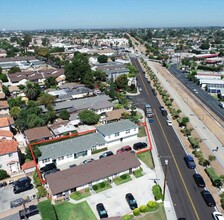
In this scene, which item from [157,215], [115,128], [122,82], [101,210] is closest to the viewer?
[157,215]

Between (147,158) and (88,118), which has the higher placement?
(88,118)

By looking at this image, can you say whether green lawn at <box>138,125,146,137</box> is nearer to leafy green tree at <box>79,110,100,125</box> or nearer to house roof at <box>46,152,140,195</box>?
leafy green tree at <box>79,110,100,125</box>

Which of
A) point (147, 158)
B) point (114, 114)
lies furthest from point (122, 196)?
point (114, 114)

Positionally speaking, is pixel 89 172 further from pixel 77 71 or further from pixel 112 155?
pixel 77 71

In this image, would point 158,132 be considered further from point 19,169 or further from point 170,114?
point 19,169

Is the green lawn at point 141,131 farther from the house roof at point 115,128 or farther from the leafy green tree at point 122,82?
the leafy green tree at point 122,82

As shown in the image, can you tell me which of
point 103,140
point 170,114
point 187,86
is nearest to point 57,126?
point 103,140
